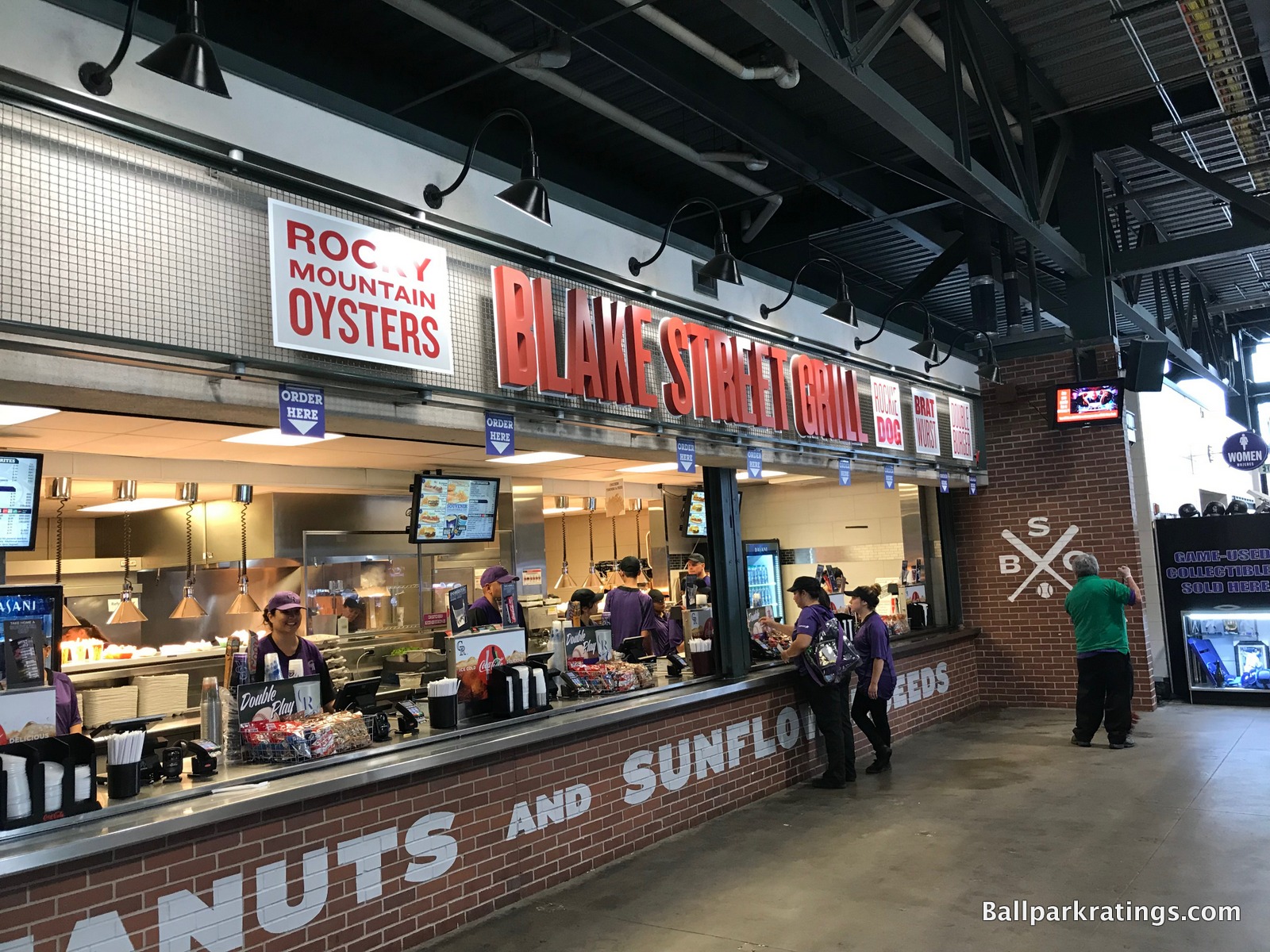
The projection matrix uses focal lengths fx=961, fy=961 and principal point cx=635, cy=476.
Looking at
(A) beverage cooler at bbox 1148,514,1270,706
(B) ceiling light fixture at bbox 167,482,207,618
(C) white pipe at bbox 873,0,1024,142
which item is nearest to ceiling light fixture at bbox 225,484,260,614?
(B) ceiling light fixture at bbox 167,482,207,618

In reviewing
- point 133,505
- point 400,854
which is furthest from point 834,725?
point 133,505

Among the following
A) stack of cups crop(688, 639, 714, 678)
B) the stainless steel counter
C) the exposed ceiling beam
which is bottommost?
the stainless steel counter

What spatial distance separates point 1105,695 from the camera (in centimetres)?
873

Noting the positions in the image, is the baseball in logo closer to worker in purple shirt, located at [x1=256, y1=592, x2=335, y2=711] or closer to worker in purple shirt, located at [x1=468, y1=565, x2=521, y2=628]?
worker in purple shirt, located at [x1=256, y1=592, x2=335, y2=711]

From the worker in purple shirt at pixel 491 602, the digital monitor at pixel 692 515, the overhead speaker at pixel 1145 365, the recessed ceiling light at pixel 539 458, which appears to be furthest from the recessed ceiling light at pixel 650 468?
the overhead speaker at pixel 1145 365

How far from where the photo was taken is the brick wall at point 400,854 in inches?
140

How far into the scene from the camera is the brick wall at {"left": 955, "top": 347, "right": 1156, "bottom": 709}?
10.4 meters

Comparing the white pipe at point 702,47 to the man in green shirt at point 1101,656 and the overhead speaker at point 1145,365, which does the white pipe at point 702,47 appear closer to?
the man in green shirt at point 1101,656

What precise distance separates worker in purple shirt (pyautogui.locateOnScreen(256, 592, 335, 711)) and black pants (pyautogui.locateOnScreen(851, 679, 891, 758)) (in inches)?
173

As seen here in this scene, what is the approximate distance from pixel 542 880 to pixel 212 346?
3.33m

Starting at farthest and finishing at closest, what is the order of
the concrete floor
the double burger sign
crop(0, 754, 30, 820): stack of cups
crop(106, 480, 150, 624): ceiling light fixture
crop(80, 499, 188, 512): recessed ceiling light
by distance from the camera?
1. crop(80, 499, 188, 512): recessed ceiling light
2. crop(106, 480, 150, 624): ceiling light fixture
3. the concrete floor
4. the double burger sign
5. crop(0, 754, 30, 820): stack of cups

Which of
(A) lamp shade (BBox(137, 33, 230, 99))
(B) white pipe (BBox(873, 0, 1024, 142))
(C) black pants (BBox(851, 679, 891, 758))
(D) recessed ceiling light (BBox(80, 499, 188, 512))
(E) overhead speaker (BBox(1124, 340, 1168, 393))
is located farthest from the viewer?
(E) overhead speaker (BBox(1124, 340, 1168, 393))

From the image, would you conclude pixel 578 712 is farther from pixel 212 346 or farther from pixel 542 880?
pixel 212 346

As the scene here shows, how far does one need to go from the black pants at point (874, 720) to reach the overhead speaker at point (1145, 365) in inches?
189
